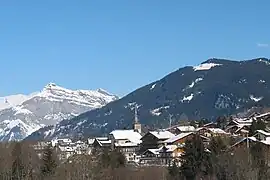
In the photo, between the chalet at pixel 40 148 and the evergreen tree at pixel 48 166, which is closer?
the evergreen tree at pixel 48 166

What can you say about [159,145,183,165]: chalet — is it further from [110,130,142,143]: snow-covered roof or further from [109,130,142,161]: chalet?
[110,130,142,143]: snow-covered roof

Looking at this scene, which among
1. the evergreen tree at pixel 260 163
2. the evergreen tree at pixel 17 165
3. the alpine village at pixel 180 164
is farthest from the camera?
the evergreen tree at pixel 17 165

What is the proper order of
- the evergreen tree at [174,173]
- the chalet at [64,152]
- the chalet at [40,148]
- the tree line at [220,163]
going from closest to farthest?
the tree line at [220,163], the evergreen tree at [174,173], the chalet at [40,148], the chalet at [64,152]

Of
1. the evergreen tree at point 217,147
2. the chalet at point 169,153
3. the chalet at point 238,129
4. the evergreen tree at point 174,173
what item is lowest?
the evergreen tree at point 174,173

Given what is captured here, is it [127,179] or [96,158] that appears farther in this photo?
[96,158]

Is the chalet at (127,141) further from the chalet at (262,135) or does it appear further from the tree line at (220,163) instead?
the tree line at (220,163)

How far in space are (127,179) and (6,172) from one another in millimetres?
13268

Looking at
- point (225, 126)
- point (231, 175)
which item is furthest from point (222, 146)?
point (225, 126)

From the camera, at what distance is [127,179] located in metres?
70.8

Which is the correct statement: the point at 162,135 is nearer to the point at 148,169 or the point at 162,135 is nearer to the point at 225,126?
the point at 225,126

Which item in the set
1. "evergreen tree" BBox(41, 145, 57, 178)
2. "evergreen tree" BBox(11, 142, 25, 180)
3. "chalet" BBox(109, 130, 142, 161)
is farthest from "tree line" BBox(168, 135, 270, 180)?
"chalet" BBox(109, 130, 142, 161)

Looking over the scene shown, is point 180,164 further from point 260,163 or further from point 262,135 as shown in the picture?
point 262,135

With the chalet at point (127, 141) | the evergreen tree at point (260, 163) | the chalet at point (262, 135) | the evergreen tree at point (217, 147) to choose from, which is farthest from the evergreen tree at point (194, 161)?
the chalet at point (127, 141)

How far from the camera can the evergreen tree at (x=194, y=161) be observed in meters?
59.5
